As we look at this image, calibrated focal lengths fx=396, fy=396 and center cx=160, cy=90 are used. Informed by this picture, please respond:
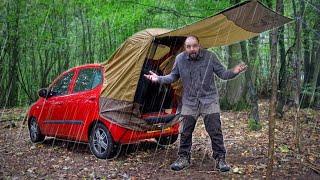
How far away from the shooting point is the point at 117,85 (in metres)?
7.20

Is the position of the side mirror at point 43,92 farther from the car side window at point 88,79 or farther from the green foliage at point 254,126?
the green foliage at point 254,126

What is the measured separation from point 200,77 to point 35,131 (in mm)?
5188

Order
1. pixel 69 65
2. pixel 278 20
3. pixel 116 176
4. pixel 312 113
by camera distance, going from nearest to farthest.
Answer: pixel 278 20
pixel 116 176
pixel 312 113
pixel 69 65

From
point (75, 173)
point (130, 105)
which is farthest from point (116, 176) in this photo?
point (130, 105)

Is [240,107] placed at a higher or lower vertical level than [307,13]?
lower

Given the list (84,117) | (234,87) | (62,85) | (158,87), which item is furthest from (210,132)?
(234,87)

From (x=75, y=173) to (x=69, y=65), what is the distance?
15.6 m

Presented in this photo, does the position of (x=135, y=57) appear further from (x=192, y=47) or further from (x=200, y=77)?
(x=200, y=77)

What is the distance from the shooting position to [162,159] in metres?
7.30

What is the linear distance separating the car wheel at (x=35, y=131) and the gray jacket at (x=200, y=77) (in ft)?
14.9

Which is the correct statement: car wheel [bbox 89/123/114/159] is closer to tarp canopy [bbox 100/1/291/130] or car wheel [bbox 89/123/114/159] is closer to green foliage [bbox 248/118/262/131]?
tarp canopy [bbox 100/1/291/130]

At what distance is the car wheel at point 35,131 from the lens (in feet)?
31.3

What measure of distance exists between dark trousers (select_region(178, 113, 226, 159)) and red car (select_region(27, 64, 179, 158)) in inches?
40.8

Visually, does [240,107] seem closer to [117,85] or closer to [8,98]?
[117,85]
